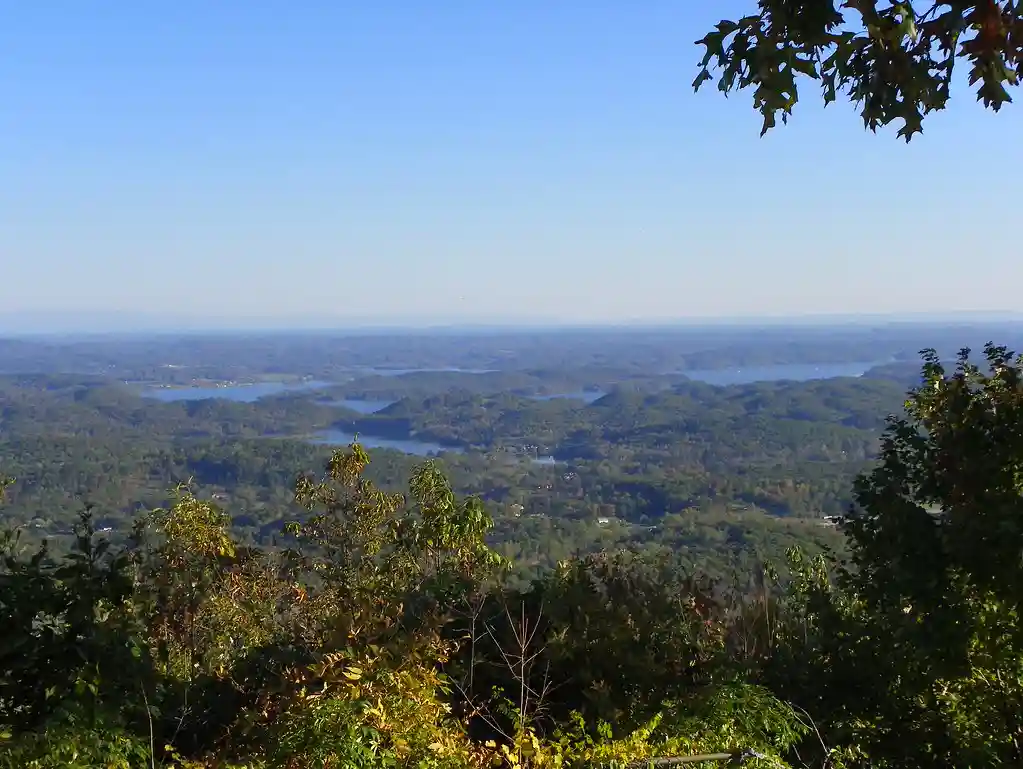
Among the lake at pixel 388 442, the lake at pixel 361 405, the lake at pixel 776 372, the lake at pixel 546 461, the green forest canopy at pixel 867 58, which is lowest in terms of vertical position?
the lake at pixel 546 461

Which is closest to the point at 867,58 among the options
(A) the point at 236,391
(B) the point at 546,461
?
(B) the point at 546,461

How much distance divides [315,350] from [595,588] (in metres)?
187

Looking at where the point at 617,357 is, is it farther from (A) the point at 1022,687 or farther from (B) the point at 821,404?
(A) the point at 1022,687

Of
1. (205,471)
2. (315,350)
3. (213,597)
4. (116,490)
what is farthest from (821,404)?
(315,350)

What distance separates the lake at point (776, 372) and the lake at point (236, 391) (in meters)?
63.7

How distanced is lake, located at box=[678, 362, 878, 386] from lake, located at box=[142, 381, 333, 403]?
209ft

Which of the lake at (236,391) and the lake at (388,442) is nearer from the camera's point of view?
the lake at (388,442)

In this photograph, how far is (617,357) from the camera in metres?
168

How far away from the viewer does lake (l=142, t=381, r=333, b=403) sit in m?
107

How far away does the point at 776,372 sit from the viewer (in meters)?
145

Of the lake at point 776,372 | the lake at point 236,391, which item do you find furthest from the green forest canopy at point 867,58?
the lake at point 776,372

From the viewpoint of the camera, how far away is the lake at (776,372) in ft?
433

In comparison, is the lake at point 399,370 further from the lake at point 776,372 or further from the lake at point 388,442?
the lake at point 388,442

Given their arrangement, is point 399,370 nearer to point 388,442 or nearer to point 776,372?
point 776,372
